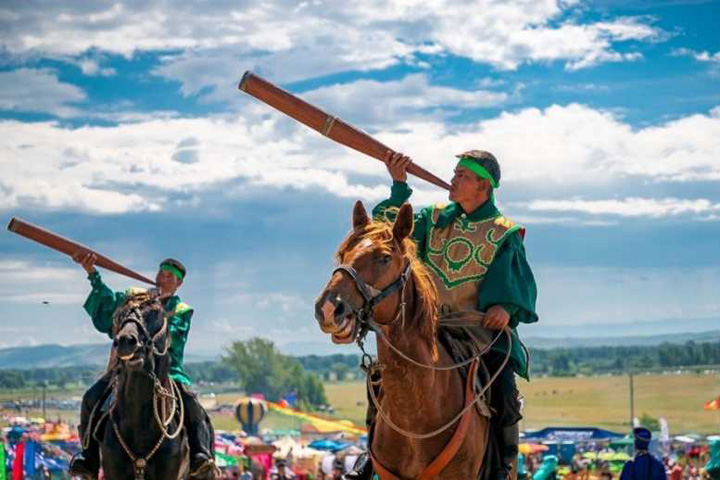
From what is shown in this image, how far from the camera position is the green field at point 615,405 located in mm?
117125

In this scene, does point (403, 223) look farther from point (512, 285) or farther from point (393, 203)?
point (512, 285)

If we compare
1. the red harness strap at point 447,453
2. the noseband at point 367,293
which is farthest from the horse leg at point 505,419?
the noseband at point 367,293

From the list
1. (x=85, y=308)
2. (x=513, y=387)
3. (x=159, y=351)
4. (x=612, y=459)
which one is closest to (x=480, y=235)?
(x=513, y=387)

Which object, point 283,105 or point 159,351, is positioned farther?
point 159,351

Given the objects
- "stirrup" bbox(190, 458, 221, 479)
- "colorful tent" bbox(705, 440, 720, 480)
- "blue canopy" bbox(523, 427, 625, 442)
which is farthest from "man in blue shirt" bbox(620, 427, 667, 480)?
"blue canopy" bbox(523, 427, 625, 442)

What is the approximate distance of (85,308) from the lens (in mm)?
17688

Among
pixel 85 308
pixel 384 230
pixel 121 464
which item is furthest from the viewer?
pixel 85 308

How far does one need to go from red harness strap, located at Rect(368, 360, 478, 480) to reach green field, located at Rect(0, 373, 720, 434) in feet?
231

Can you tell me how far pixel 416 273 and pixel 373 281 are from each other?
0.68 metres

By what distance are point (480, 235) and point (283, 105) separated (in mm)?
1989

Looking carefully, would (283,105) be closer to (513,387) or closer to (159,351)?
(513,387)

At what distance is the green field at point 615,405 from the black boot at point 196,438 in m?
64.3

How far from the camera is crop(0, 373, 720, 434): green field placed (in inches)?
4611

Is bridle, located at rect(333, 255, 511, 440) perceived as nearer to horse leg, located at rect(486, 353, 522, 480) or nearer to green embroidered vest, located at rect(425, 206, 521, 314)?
horse leg, located at rect(486, 353, 522, 480)
